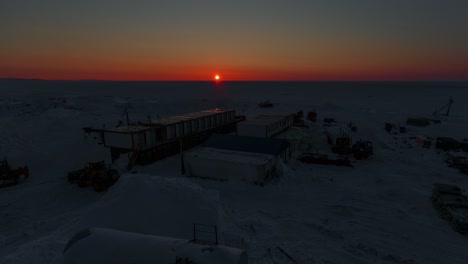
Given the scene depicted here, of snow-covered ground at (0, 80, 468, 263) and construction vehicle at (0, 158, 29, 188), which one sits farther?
construction vehicle at (0, 158, 29, 188)

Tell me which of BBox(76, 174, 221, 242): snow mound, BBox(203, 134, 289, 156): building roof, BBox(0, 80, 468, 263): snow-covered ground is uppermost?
BBox(203, 134, 289, 156): building roof

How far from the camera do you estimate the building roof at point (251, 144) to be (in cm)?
2828

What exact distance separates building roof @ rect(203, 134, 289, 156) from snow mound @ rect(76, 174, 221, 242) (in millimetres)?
9950

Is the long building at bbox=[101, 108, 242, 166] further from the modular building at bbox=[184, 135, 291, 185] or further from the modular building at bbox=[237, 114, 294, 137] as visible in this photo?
the modular building at bbox=[237, 114, 294, 137]

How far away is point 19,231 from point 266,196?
1711 cm

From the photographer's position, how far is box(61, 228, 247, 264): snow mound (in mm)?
10367

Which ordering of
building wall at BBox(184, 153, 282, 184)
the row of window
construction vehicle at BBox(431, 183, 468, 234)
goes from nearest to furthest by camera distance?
1. construction vehicle at BBox(431, 183, 468, 234)
2. building wall at BBox(184, 153, 282, 184)
3. the row of window

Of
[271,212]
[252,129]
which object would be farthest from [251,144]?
[271,212]

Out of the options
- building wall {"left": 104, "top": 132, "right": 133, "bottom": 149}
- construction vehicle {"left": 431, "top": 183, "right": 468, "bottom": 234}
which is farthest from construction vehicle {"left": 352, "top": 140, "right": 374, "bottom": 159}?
building wall {"left": 104, "top": 132, "right": 133, "bottom": 149}

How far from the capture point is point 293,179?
26281 millimetres

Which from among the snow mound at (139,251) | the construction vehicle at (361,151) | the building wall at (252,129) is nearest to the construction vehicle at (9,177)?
the snow mound at (139,251)

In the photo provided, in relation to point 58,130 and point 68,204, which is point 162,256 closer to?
point 68,204

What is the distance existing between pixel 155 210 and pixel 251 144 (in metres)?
14.1

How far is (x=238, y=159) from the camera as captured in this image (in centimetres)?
2597
